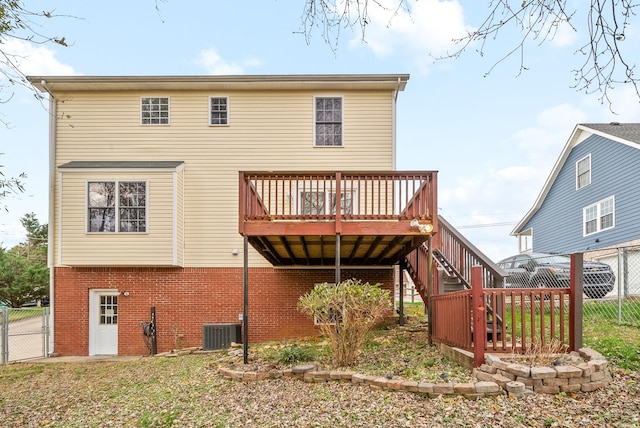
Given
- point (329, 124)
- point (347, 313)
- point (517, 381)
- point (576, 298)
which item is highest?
point (329, 124)

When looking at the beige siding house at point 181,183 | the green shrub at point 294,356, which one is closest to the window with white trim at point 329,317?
the green shrub at point 294,356

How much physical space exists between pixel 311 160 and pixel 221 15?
7.96 m

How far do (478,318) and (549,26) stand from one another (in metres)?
3.80

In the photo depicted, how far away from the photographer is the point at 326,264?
11812 millimetres

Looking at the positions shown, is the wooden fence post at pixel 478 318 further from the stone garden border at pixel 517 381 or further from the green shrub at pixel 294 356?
the green shrub at pixel 294 356

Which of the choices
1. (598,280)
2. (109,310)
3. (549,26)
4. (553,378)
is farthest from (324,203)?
(598,280)

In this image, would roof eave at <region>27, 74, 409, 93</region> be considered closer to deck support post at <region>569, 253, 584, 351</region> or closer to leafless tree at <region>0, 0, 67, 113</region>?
deck support post at <region>569, 253, 584, 351</region>

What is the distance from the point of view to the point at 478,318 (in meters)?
5.96

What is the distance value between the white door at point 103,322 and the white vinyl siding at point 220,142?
2339 mm

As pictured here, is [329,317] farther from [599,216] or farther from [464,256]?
[599,216]

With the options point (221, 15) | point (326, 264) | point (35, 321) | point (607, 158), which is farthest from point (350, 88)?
point (35, 321)

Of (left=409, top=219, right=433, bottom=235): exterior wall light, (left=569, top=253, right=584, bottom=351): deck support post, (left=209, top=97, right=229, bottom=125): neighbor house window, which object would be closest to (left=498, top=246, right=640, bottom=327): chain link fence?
(left=569, top=253, right=584, bottom=351): deck support post

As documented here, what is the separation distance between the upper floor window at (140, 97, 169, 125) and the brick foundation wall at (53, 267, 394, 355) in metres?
4.05

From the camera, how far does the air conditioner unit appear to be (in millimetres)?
10961
